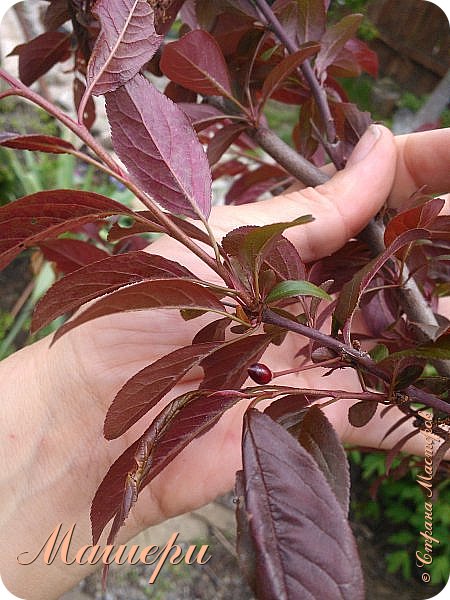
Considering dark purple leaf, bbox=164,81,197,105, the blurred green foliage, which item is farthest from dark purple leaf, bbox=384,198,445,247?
the blurred green foliage

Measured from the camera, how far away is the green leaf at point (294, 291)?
45 centimetres

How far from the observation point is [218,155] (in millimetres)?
823

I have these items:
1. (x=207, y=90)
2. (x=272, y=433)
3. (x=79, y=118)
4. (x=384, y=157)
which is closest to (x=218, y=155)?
(x=207, y=90)

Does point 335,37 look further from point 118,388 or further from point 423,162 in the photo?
point 118,388

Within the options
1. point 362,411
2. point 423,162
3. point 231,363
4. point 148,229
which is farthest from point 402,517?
point 148,229

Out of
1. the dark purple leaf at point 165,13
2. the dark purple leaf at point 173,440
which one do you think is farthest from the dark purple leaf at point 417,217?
the dark purple leaf at point 165,13

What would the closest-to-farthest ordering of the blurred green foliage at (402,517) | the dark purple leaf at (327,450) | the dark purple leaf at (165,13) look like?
1. the dark purple leaf at (327,450)
2. the dark purple leaf at (165,13)
3. the blurred green foliage at (402,517)

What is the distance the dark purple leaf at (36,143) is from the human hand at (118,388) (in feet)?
1.08

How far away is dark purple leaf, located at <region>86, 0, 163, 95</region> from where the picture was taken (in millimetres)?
505

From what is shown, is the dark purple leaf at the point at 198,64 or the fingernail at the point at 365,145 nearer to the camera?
the dark purple leaf at the point at 198,64

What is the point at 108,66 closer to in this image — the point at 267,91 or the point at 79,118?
the point at 79,118

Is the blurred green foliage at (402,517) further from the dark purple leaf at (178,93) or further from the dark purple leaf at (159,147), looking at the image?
the dark purple leaf at (159,147)

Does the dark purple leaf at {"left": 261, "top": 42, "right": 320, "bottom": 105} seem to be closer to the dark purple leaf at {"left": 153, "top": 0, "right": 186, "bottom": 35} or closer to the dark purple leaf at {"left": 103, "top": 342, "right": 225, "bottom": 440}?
the dark purple leaf at {"left": 153, "top": 0, "right": 186, "bottom": 35}

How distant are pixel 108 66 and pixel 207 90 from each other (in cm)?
28
